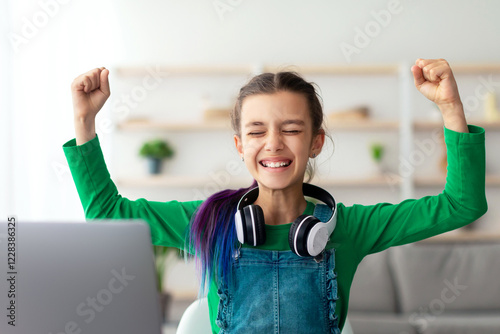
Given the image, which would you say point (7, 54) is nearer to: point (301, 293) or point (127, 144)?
point (127, 144)

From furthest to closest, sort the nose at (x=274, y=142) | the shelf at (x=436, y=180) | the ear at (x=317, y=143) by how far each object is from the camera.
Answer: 1. the shelf at (x=436, y=180)
2. the ear at (x=317, y=143)
3. the nose at (x=274, y=142)

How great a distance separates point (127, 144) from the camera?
14.1 feet

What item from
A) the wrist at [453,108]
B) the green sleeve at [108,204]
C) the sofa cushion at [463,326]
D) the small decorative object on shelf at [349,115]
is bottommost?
the sofa cushion at [463,326]

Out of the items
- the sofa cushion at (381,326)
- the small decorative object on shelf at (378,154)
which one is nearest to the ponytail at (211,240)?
the sofa cushion at (381,326)

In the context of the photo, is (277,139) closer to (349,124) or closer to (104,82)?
(104,82)

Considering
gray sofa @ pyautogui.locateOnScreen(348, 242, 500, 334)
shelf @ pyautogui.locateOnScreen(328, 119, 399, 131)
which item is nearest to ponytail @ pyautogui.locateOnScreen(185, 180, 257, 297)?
gray sofa @ pyautogui.locateOnScreen(348, 242, 500, 334)

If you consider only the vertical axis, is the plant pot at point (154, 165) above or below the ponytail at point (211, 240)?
above

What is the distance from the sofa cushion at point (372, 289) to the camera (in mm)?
3059

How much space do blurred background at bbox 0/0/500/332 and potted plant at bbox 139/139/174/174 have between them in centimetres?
9

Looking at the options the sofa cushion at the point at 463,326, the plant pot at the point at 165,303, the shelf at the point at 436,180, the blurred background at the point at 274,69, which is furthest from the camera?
the blurred background at the point at 274,69

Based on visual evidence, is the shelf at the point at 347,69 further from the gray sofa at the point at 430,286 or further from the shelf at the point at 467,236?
the gray sofa at the point at 430,286

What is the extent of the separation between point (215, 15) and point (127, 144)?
1.30 metres

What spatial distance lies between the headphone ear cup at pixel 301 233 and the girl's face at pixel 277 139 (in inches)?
5.5

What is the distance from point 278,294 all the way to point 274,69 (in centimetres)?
309
